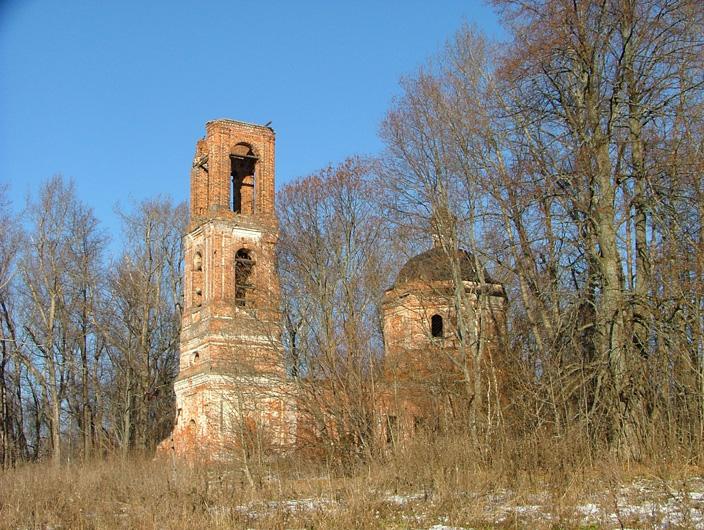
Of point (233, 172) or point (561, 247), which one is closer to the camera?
point (561, 247)

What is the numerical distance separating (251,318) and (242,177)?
7405 mm

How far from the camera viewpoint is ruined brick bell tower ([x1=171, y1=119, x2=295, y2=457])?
88.0ft

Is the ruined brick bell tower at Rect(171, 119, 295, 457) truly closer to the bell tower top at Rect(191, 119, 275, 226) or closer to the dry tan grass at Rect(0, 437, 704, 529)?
the bell tower top at Rect(191, 119, 275, 226)

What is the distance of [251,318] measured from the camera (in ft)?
90.4

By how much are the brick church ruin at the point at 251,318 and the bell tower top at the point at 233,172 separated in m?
0.04

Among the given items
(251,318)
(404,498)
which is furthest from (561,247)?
(251,318)

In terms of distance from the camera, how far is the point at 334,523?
8.99m

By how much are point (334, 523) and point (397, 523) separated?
2.23 feet

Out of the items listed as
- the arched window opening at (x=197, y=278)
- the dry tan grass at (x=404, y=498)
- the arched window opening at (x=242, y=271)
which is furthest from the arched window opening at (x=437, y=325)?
the dry tan grass at (x=404, y=498)

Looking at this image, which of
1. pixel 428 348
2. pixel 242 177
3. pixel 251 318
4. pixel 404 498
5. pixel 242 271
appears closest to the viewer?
pixel 404 498

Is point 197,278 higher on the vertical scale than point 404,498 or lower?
higher

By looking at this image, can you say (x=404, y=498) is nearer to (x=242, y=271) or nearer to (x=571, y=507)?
(x=571, y=507)

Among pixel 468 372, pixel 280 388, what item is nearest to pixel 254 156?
pixel 280 388

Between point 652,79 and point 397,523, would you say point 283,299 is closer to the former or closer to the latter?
point 652,79
